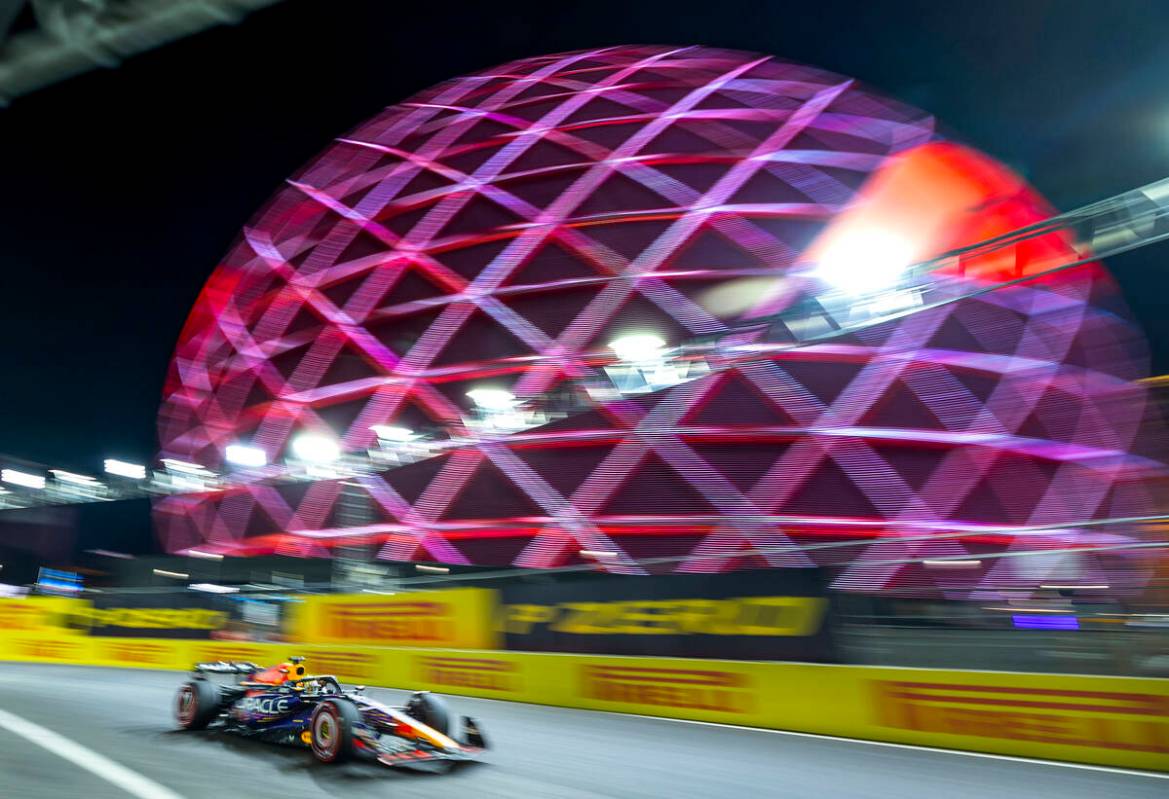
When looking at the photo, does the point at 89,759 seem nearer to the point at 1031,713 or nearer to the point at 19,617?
the point at 1031,713

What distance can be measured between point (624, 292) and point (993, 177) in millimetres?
12800

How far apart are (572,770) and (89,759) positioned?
267 centimetres

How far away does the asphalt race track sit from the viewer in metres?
3.59

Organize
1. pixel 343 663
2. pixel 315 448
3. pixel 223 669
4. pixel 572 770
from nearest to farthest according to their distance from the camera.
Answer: pixel 572 770
pixel 223 669
pixel 343 663
pixel 315 448

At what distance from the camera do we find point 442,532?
53.7 ft

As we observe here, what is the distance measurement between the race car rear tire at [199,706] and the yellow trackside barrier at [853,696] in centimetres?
358

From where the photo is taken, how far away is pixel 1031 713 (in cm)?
485

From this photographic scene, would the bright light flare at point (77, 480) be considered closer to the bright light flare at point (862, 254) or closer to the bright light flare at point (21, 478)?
the bright light flare at point (21, 478)

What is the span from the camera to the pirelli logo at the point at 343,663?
10.3 metres

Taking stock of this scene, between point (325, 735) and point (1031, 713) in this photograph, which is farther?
point (1031, 713)

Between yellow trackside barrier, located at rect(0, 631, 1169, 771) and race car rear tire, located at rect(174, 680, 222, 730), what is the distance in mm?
3576

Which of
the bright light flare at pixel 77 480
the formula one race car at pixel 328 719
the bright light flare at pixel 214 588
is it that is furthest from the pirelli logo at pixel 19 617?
the bright light flare at pixel 77 480

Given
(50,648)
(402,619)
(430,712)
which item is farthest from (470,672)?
(50,648)

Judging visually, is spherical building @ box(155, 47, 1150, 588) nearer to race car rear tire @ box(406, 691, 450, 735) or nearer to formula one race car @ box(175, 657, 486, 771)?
race car rear tire @ box(406, 691, 450, 735)
